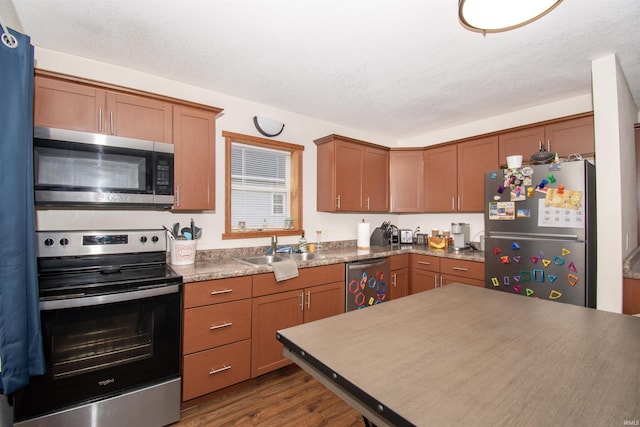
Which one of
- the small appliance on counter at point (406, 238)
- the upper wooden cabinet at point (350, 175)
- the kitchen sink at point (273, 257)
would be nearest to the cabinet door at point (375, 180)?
the upper wooden cabinet at point (350, 175)

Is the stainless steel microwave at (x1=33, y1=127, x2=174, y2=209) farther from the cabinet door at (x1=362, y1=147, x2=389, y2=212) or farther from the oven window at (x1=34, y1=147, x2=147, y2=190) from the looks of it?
the cabinet door at (x1=362, y1=147, x2=389, y2=212)

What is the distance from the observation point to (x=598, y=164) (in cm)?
213

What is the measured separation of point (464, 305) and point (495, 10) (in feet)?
4.18

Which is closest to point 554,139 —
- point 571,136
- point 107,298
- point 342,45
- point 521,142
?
point 571,136

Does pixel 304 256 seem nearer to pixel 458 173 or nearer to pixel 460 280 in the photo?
pixel 460 280

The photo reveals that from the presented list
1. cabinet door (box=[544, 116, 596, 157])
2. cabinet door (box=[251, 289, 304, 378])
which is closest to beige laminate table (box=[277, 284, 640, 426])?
cabinet door (box=[251, 289, 304, 378])

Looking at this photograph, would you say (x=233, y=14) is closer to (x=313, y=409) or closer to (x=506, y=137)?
(x=313, y=409)

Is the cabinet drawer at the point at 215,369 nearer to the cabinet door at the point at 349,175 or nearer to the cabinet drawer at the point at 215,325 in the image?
the cabinet drawer at the point at 215,325

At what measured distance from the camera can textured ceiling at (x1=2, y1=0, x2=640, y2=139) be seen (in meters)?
1.66

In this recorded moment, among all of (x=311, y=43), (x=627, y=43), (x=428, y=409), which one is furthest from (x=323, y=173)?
(x=428, y=409)

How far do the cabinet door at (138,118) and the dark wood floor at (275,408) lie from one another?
197 centimetres

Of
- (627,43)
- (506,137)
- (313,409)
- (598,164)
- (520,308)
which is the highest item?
(627,43)

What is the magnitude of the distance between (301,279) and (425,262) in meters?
1.61

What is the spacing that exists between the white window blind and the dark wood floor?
4.87ft
